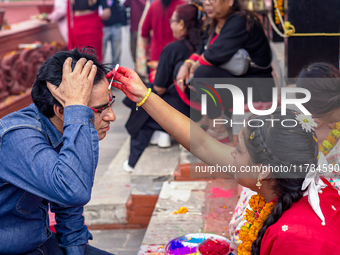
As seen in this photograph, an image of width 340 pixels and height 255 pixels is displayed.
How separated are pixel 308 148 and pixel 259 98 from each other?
75.2 inches

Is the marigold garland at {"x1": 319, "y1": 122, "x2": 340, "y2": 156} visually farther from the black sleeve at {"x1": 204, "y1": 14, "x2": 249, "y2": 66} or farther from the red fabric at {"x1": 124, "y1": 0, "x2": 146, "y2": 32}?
the red fabric at {"x1": 124, "y1": 0, "x2": 146, "y2": 32}

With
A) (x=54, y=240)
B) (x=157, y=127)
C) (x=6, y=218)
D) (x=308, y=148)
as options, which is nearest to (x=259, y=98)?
(x=157, y=127)

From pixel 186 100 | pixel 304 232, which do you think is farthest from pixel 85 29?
pixel 304 232

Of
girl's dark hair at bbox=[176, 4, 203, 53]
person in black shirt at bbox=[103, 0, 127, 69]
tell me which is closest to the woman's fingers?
girl's dark hair at bbox=[176, 4, 203, 53]

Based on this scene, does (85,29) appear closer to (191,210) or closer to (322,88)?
(191,210)

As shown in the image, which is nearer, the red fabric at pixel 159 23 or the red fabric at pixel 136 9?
the red fabric at pixel 159 23

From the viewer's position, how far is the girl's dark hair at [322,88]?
2.09m

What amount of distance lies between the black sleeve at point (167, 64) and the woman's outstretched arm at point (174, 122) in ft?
5.84

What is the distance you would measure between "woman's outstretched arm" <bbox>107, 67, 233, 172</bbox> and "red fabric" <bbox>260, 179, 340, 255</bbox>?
54 cm

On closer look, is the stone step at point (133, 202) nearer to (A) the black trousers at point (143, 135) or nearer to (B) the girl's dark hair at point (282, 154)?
(A) the black trousers at point (143, 135)

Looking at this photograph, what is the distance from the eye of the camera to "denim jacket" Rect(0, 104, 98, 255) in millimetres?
1426

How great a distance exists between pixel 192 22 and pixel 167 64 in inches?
21.5

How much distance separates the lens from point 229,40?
3154 mm

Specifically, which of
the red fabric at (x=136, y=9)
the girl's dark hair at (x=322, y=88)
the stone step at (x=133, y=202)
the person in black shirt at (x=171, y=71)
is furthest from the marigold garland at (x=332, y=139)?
the red fabric at (x=136, y=9)
